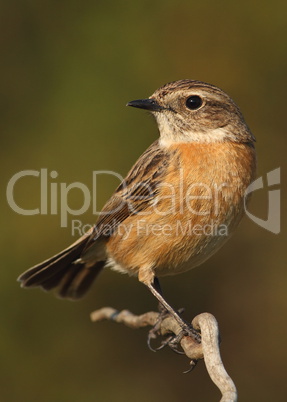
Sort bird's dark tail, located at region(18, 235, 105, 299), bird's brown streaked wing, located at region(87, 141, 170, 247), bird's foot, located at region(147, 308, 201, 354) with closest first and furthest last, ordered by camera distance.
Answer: bird's foot, located at region(147, 308, 201, 354) → bird's brown streaked wing, located at region(87, 141, 170, 247) → bird's dark tail, located at region(18, 235, 105, 299)

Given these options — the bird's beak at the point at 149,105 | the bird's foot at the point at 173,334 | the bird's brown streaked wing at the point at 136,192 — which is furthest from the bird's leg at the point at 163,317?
the bird's beak at the point at 149,105

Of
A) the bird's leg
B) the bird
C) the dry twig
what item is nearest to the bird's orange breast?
the bird

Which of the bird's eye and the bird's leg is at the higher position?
the bird's eye

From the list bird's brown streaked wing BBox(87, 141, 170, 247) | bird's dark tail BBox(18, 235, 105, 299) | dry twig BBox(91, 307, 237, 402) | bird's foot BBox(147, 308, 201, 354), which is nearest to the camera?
dry twig BBox(91, 307, 237, 402)

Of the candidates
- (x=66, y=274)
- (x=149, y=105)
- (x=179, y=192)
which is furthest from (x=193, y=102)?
(x=66, y=274)

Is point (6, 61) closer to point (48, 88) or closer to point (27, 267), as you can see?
point (48, 88)

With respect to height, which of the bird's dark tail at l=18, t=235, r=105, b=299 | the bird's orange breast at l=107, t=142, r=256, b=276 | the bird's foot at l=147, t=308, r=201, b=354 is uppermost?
the bird's orange breast at l=107, t=142, r=256, b=276

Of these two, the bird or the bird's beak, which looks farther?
the bird's beak

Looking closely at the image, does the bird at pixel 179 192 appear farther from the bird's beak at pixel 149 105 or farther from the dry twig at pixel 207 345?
the dry twig at pixel 207 345

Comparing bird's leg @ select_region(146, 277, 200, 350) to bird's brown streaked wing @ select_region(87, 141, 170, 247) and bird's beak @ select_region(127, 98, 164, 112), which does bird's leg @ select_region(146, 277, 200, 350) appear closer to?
bird's brown streaked wing @ select_region(87, 141, 170, 247)
